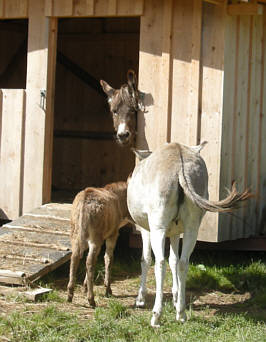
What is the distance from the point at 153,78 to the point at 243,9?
1.45m

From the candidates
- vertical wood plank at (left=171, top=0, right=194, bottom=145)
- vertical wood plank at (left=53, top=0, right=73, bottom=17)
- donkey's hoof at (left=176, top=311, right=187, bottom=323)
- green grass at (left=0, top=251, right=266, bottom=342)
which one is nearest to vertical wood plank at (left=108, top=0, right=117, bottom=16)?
vertical wood plank at (left=53, top=0, right=73, bottom=17)

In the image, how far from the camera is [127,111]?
8.42 meters

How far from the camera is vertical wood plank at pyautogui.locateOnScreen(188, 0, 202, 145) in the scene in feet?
26.1

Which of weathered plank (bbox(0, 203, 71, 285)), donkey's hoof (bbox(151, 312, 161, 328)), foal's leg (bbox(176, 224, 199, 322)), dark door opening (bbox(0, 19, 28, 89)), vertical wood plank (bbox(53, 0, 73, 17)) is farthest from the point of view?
dark door opening (bbox(0, 19, 28, 89))

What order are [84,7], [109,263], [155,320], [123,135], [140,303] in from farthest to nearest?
1. [84,7]
2. [123,135]
3. [109,263]
4. [140,303]
5. [155,320]

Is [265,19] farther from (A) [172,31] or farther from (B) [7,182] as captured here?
(B) [7,182]

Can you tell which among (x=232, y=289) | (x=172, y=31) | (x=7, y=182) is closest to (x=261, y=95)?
(x=172, y=31)

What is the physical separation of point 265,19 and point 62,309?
496 centimetres

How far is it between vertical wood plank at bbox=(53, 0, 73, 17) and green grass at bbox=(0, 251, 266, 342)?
3.57 m

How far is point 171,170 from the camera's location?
6.08 m

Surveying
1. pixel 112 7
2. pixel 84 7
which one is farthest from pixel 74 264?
pixel 84 7

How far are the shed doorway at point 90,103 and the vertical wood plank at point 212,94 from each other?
14.3 ft

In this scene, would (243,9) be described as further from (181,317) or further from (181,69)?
(181,317)

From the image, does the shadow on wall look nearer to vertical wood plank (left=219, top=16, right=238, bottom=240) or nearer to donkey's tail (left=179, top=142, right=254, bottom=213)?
vertical wood plank (left=219, top=16, right=238, bottom=240)
